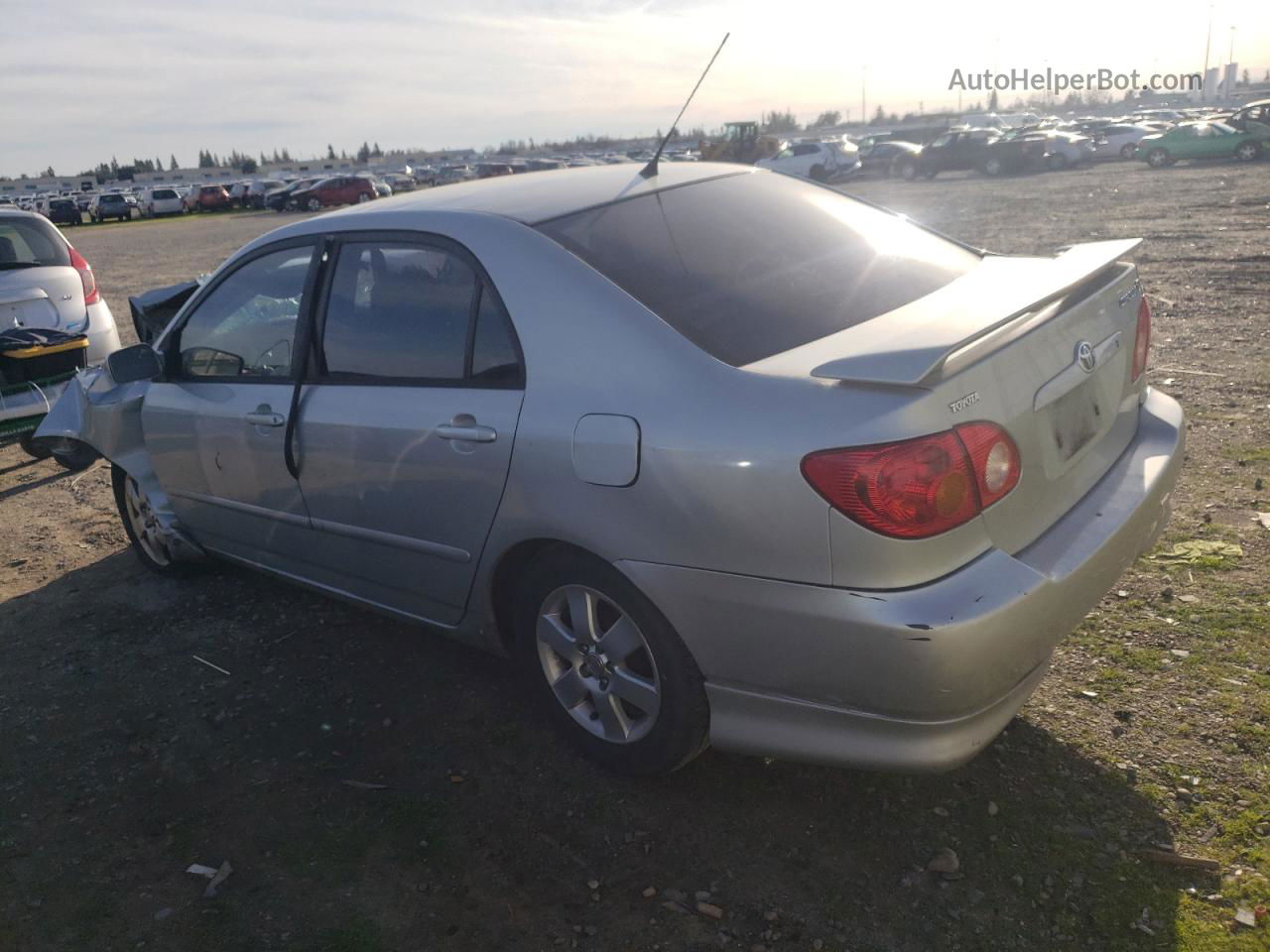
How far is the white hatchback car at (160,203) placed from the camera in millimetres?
52688

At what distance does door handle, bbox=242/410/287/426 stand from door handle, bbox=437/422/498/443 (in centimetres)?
91

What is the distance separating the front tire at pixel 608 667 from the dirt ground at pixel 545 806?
0.17 meters

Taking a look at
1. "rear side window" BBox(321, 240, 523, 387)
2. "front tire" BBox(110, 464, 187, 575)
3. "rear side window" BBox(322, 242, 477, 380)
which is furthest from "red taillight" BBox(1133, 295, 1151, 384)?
"front tire" BBox(110, 464, 187, 575)

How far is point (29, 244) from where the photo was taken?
790cm

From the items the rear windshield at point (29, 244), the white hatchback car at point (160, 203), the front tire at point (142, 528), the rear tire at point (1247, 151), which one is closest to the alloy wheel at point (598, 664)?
the front tire at point (142, 528)

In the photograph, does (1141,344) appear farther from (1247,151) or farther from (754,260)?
(1247,151)

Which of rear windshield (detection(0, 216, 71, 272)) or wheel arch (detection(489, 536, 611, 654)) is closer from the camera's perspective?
wheel arch (detection(489, 536, 611, 654))

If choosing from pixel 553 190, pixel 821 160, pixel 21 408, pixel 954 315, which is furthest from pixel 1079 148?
pixel 954 315

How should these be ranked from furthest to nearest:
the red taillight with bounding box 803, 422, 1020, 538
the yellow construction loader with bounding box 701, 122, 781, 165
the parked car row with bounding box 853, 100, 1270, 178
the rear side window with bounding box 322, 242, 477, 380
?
1. the yellow construction loader with bounding box 701, 122, 781, 165
2. the parked car row with bounding box 853, 100, 1270, 178
3. the rear side window with bounding box 322, 242, 477, 380
4. the red taillight with bounding box 803, 422, 1020, 538

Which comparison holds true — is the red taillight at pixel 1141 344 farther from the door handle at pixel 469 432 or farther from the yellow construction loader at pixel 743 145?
the yellow construction loader at pixel 743 145

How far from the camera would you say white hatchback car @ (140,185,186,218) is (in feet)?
173

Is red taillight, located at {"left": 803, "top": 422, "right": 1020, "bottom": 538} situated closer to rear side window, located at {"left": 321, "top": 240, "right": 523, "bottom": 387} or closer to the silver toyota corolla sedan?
the silver toyota corolla sedan

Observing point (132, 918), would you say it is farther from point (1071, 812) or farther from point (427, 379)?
point (1071, 812)

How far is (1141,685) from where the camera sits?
3.32m
